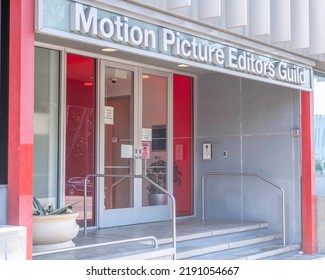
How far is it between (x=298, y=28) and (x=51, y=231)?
454cm

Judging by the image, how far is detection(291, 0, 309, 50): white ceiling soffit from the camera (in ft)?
25.8

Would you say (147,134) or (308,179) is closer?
(308,179)

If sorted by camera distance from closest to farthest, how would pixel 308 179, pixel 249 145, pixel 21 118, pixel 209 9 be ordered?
pixel 21 118 → pixel 209 9 → pixel 308 179 → pixel 249 145

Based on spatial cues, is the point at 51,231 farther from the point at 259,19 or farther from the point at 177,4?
the point at 259,19

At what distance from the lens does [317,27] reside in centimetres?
823

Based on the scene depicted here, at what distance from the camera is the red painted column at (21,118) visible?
4500mm

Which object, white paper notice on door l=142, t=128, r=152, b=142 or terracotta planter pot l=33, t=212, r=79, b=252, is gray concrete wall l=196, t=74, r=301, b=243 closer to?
white paper notice on door l=142, t=128, r=152, b=142

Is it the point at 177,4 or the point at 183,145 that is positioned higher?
the point at 177,4

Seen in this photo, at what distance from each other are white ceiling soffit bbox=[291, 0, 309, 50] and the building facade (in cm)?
2

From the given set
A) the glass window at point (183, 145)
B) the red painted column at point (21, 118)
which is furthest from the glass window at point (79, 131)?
the red painted column at point (21, 118)

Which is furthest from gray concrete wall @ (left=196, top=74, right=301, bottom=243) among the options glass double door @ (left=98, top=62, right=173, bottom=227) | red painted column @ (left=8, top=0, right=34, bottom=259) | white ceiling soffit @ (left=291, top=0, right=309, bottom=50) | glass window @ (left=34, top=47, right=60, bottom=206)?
red painted column @ (left=8, top=0, right=34, bottom=259)

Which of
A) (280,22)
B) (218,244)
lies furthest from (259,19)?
(218,244)

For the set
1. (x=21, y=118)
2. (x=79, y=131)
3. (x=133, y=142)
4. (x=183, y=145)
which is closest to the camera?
(x=21, y=118)

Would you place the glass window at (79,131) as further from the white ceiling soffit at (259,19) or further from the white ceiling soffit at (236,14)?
the white ceiling soffit at (259,19)
